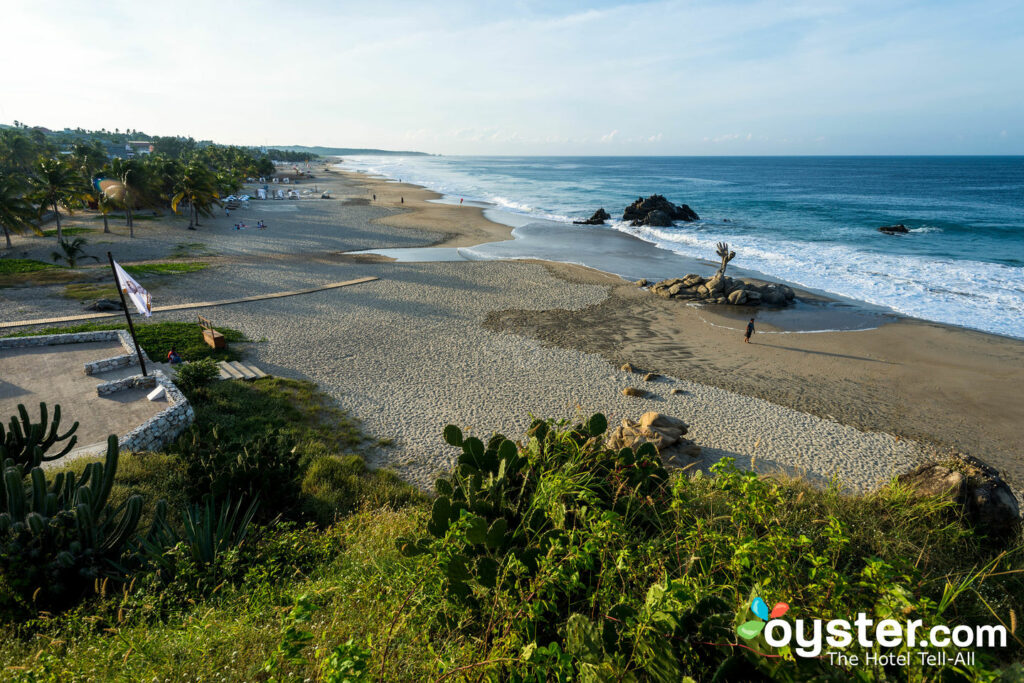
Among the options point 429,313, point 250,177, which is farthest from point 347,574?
point 250,177

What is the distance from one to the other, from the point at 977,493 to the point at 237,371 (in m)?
17.8

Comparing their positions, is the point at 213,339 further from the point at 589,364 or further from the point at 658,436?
the point at 658,436

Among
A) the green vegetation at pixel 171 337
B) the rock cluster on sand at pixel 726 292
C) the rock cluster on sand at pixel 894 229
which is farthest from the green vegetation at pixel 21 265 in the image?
the rock cluster on sand at pixel 894 229

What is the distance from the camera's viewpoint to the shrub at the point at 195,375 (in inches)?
529

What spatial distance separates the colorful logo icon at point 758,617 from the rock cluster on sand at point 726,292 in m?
24.9

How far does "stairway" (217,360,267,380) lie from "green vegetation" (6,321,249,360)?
72cm

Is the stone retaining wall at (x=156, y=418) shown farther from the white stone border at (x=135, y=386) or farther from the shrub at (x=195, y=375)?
the shrub at (x=195, y=375)

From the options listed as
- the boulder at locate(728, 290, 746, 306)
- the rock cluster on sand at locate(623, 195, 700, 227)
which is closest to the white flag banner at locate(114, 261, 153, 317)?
the boulder at locate(728, 290, 746, 306)

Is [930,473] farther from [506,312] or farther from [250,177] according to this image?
[250,177]

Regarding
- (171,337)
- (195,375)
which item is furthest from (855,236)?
(171,337)

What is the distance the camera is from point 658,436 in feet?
37.2

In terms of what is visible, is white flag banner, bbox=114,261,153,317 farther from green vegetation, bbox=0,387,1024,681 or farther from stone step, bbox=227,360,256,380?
green vegetation, bbox=0,387,1024,681

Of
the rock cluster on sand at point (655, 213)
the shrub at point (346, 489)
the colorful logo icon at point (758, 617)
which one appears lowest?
Answer: the shrub at point (346, 489)

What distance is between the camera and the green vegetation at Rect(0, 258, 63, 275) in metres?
25.7
